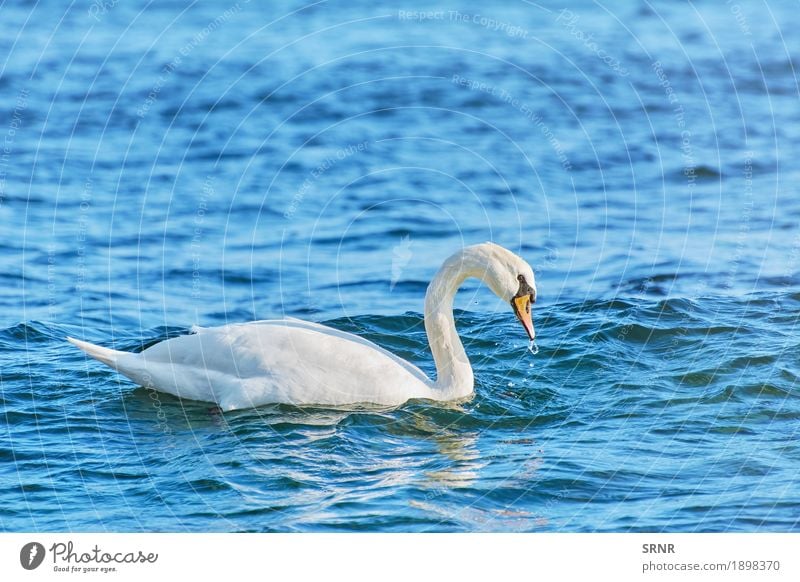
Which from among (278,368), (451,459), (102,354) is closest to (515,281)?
(451,459)

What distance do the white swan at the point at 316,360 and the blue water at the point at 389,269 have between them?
22cm

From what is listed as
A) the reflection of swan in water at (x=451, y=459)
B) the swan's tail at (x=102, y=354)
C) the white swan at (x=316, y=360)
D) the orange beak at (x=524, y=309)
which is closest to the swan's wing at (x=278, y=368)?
the white swan at (x=316, y=360)

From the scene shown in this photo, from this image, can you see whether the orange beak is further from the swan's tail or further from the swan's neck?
the swan's tail

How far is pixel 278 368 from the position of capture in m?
12.9

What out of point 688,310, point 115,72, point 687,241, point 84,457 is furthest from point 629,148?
point 84,457

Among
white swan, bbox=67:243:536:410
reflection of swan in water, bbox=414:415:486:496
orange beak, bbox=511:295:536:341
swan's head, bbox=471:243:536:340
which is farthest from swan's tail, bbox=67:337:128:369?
orange beak, bbox=511:295:536:341

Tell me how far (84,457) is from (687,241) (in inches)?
385

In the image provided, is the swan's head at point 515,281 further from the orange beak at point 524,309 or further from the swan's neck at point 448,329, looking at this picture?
the swan's neck at point 448,329

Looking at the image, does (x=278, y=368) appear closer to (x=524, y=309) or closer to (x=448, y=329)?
(x=448, y=329)

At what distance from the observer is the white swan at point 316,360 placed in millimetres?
12844

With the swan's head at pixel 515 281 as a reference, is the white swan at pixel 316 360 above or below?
below

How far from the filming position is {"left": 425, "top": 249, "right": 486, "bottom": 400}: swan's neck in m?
13.3

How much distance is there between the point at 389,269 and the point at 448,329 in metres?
4.37

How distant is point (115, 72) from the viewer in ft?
82.4
